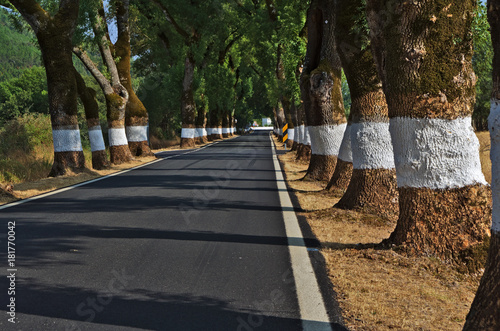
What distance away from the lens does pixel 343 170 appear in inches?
433

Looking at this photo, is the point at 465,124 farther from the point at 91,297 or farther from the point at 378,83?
the point at 91,297

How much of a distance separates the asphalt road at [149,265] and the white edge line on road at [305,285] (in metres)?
0.08

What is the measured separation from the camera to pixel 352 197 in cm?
870

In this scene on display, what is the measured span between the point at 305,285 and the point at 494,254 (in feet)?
6.31

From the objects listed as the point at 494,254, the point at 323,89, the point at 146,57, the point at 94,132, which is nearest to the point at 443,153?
the point at 494,254

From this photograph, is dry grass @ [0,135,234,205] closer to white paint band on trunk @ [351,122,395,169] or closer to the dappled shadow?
the dappled shadow

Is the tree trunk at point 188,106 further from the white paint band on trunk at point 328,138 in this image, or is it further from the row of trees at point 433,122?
the row of trees at point 433,122

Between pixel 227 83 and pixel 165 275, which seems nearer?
pixel 165 275

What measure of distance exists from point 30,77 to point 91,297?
82.9m

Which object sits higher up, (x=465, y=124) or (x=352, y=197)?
(x=465, y=124)

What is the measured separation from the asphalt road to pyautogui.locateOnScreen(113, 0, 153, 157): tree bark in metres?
14.8

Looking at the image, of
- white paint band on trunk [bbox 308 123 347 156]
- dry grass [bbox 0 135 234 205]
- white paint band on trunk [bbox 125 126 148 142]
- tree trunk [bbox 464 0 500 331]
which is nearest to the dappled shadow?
tree trunk [bbox 464 0 500 331]

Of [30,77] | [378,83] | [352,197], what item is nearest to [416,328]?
[352,197]

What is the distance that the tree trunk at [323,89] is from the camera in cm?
1294
